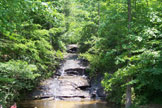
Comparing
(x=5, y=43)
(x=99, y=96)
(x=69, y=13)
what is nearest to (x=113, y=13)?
(x=5, y=43)

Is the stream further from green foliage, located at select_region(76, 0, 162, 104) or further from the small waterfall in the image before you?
green foliage, located at select_region(76, 0, 162, 104)

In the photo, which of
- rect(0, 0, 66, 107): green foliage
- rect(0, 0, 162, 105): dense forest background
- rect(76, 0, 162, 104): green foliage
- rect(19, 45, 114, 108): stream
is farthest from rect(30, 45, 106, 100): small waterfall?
rect(76, 0, 162, 104): green foliage

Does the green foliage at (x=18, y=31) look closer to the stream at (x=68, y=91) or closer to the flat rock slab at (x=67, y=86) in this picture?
the stream at (x=68, y=91)

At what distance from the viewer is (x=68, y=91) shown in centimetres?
1437

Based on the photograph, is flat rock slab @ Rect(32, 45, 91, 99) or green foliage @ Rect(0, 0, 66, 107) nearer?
green foliage @ Rect(0, 0, 66, 107)

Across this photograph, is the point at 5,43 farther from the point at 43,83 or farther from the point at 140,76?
the point at 43,83

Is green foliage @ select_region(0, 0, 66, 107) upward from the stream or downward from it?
upward

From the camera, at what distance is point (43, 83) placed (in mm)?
15469

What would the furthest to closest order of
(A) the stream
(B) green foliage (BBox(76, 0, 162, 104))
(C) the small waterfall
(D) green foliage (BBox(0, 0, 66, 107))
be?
(C) the small waterfall, (A) the stream, (B) green foliage (BBox(76, 0, 162, 104)), (D) green foliage (BBox(0, 0, 66, 107))

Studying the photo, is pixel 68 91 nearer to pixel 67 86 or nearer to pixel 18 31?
pixel 67 86

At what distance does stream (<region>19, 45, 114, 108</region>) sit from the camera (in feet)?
41.7

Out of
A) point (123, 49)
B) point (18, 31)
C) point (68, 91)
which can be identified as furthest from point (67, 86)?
point (18, 31)

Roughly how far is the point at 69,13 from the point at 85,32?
10117mm

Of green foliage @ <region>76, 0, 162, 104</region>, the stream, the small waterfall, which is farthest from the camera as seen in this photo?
the small waterfall
